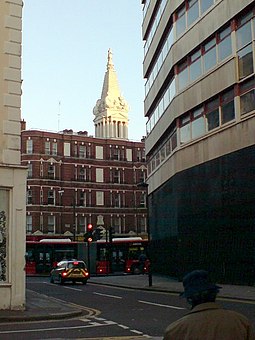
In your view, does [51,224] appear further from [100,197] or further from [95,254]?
[95,254]

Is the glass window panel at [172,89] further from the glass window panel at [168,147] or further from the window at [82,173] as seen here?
the window at [82,173]

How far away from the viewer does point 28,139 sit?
249 feet

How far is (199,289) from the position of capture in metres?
3.49

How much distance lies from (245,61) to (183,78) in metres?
7.74

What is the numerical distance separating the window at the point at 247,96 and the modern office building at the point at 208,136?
5 cm

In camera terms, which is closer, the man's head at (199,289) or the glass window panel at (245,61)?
the man's head at (199,289)

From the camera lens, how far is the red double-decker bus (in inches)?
2024

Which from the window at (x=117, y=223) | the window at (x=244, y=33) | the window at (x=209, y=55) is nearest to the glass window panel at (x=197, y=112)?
the window at (x=209, y=55)

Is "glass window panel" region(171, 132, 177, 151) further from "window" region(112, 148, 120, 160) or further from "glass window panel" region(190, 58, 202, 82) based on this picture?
"window" region(112, 148, 120, 160)

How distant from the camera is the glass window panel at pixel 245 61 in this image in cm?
2736

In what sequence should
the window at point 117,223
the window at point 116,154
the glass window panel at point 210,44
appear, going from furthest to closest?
1. the window at point 116,154
2. the window at point 117,223
3. the glass window panel at point 210,44

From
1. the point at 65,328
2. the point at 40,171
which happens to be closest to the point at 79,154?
the point at 40,171

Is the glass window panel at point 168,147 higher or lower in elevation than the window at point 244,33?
lower

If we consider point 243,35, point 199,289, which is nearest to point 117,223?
point 243,35
